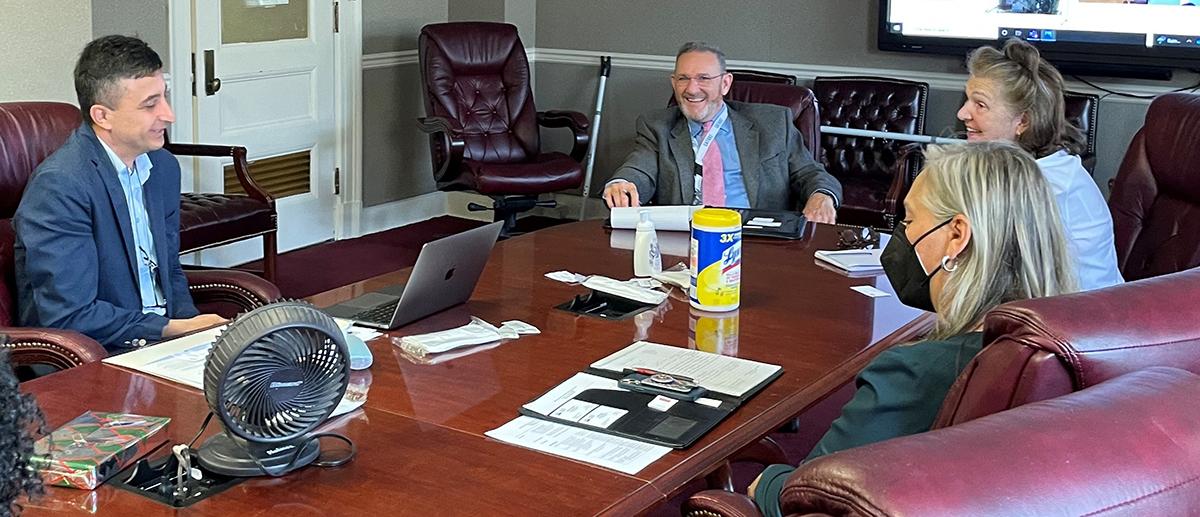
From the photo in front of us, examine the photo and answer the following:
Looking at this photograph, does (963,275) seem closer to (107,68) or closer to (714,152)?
(107,68)

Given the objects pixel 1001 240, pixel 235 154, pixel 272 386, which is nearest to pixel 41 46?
pixel 235 154

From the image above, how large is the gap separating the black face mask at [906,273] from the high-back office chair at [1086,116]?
3426 mm

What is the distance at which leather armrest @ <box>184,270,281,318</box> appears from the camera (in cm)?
305

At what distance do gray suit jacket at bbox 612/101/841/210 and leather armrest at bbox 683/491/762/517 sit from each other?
2.21 meters

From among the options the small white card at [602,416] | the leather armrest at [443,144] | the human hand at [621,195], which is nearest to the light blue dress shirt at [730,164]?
the human hand at [621,195]

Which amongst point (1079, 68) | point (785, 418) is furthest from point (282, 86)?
point (785, 418)

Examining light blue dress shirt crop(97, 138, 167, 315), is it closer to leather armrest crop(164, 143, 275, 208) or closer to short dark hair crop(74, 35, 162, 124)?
short dark hair crop(74, 35, 162, 124)

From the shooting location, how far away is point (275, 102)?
229 inches

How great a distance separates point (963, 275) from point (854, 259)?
1217 millimetres

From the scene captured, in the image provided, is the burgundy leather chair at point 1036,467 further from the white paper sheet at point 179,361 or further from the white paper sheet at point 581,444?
the white paper sheet at point 179,361

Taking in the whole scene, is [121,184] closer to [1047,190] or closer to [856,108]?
[1047,190]

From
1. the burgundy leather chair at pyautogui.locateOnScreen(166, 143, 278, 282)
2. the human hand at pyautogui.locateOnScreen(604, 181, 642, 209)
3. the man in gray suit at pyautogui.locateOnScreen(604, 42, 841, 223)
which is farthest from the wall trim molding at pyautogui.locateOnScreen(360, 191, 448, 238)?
the human hand at pyautogui.locateOnScreen(604, 181, 642, 209)

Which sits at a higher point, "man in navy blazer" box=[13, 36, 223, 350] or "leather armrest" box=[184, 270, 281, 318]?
"man in navy blazer" box=[13, 36, 223, 350]

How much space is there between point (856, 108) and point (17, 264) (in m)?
3.89
